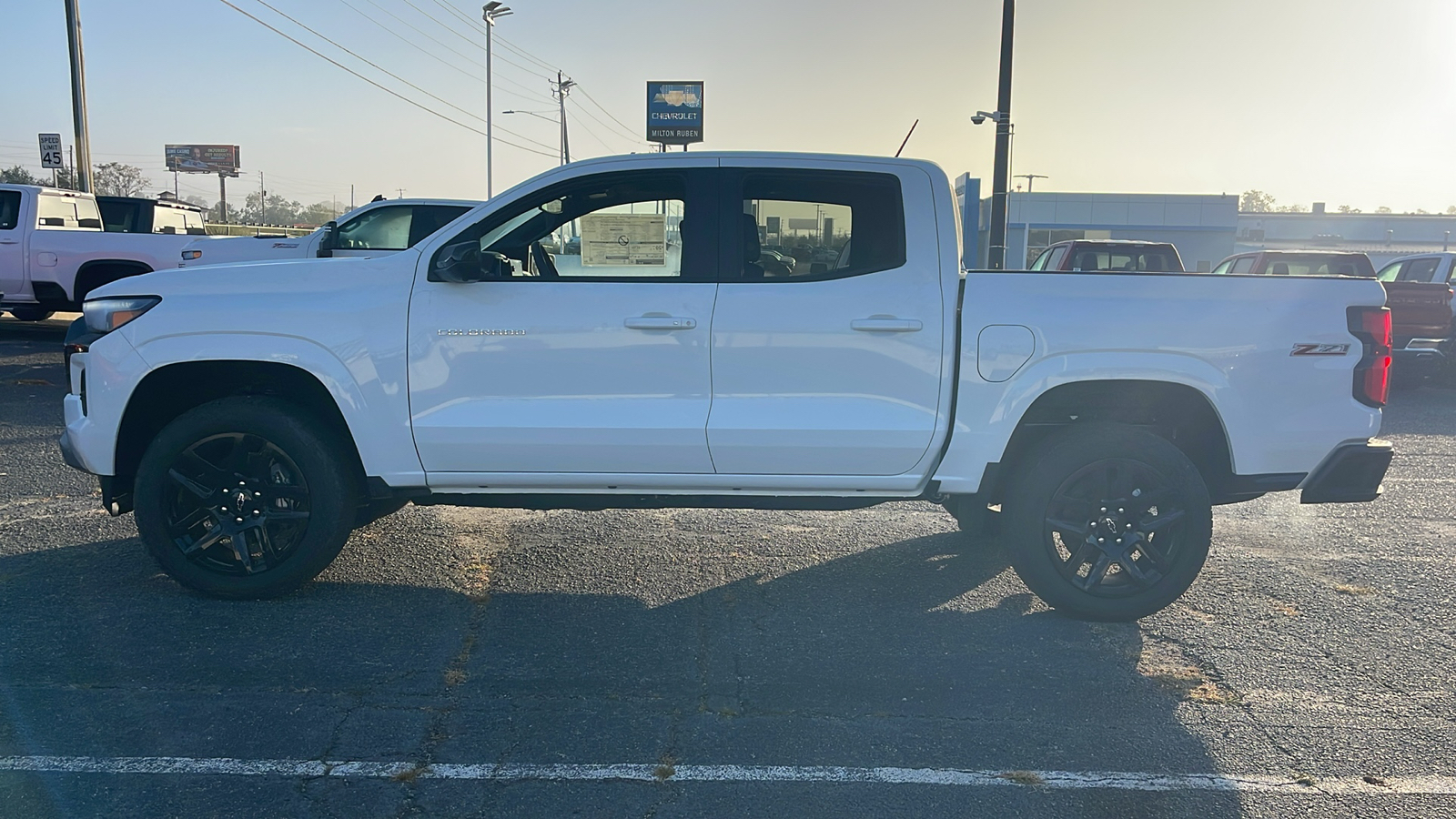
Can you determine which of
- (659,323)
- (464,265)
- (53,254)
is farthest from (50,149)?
(659,323)

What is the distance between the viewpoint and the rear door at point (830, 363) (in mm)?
4438

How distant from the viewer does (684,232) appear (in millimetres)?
4605

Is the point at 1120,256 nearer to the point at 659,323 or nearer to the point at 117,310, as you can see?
the point at 659,323

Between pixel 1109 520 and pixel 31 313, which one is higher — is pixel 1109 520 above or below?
below

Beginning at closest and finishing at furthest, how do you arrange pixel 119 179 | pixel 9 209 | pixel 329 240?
pixel 329 240 → pixel 9 209 → pixel 119 179

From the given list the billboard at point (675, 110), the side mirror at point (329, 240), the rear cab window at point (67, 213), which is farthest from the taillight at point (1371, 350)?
the billboard at point (675, 110)

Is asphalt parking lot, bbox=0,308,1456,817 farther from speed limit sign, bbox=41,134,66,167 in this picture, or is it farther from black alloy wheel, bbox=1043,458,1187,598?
speed limit sign, bbox=41,134,66,167

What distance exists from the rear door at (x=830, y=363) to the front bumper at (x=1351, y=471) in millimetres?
1731

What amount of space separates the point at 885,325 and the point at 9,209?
47.6ft

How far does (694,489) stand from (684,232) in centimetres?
117

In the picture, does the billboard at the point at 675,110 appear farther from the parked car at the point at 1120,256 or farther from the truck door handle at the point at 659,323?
the truck door handle at the point at 659,323

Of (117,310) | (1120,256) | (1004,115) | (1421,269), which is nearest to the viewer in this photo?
(117,310)

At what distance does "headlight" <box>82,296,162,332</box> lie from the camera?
178 inches

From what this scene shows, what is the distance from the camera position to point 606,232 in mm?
4637
